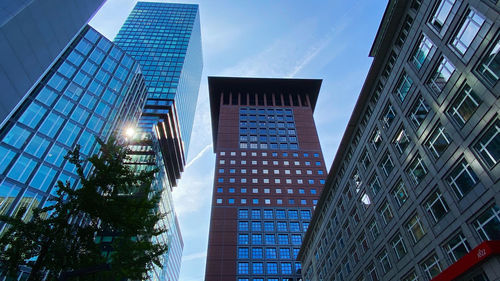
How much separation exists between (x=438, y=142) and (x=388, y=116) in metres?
7.25

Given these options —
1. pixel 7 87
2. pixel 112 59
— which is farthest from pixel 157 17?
pixel 7 87

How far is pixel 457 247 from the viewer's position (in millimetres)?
17594

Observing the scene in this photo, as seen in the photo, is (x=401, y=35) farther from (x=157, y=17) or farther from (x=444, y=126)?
(x=157, y=17)

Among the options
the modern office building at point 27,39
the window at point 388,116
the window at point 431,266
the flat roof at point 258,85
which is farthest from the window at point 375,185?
the flat roof at point 258,85

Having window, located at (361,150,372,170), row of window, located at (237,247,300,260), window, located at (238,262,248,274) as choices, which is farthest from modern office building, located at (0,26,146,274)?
window, located at (238,262,248,274)

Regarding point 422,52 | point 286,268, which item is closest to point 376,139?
point 422,52

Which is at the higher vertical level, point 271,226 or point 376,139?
point 271,226

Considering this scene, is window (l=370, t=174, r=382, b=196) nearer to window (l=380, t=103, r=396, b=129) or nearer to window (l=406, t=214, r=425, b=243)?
window (l=380, t=103, r=396, b=129)

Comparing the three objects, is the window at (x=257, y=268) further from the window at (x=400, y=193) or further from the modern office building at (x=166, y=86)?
the window at (x=400, y=193)

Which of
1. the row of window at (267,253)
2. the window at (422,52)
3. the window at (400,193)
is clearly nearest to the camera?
the window at (422,52)

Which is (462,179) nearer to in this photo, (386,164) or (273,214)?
(386,164)

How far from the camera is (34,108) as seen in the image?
36281mm

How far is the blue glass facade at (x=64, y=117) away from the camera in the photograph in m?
32.0

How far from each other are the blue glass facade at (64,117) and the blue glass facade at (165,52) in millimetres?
26173
